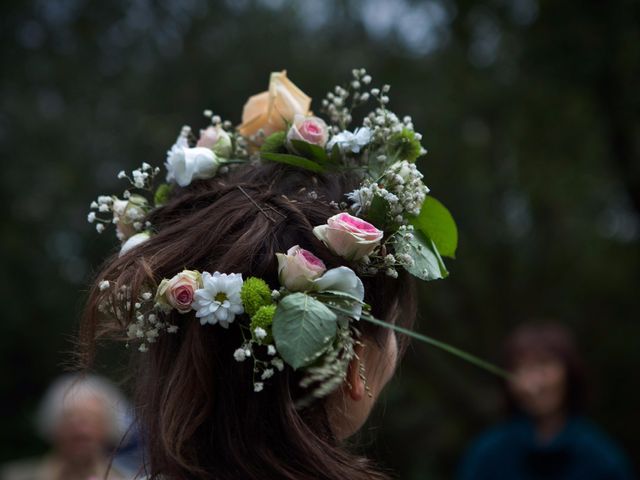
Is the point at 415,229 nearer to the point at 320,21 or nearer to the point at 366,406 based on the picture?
the point at 366,406

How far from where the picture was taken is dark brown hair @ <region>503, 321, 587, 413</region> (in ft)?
13.4

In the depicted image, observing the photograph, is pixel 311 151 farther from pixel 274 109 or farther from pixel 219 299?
pixel 219 299

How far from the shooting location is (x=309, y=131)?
1.85 metres

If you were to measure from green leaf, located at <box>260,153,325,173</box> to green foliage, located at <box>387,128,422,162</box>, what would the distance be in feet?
0.60

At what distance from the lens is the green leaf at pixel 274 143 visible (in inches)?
73.8

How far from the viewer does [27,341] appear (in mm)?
9602

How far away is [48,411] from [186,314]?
3.59m

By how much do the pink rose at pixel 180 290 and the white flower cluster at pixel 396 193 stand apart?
1.24 ft

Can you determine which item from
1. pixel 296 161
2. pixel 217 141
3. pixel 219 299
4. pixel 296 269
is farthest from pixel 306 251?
pixel 217 141

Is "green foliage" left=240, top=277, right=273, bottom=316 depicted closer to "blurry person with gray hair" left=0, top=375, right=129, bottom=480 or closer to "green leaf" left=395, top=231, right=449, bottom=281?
"green leaf" left=395, top=231, right=449, bottom=281

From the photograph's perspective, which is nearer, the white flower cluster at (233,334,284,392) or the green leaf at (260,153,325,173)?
the white flower cluster at (233,334,284,392)

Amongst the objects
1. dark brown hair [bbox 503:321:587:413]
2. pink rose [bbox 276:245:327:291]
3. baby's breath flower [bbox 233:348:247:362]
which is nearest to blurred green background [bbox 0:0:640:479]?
dark brown hair [bbox 503:321:587:413]

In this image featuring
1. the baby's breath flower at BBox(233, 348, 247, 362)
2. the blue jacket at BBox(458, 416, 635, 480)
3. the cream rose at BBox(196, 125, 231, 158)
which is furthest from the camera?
the blue jacket at BBox(458, 416, 635, 480)

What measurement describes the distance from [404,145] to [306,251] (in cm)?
46
